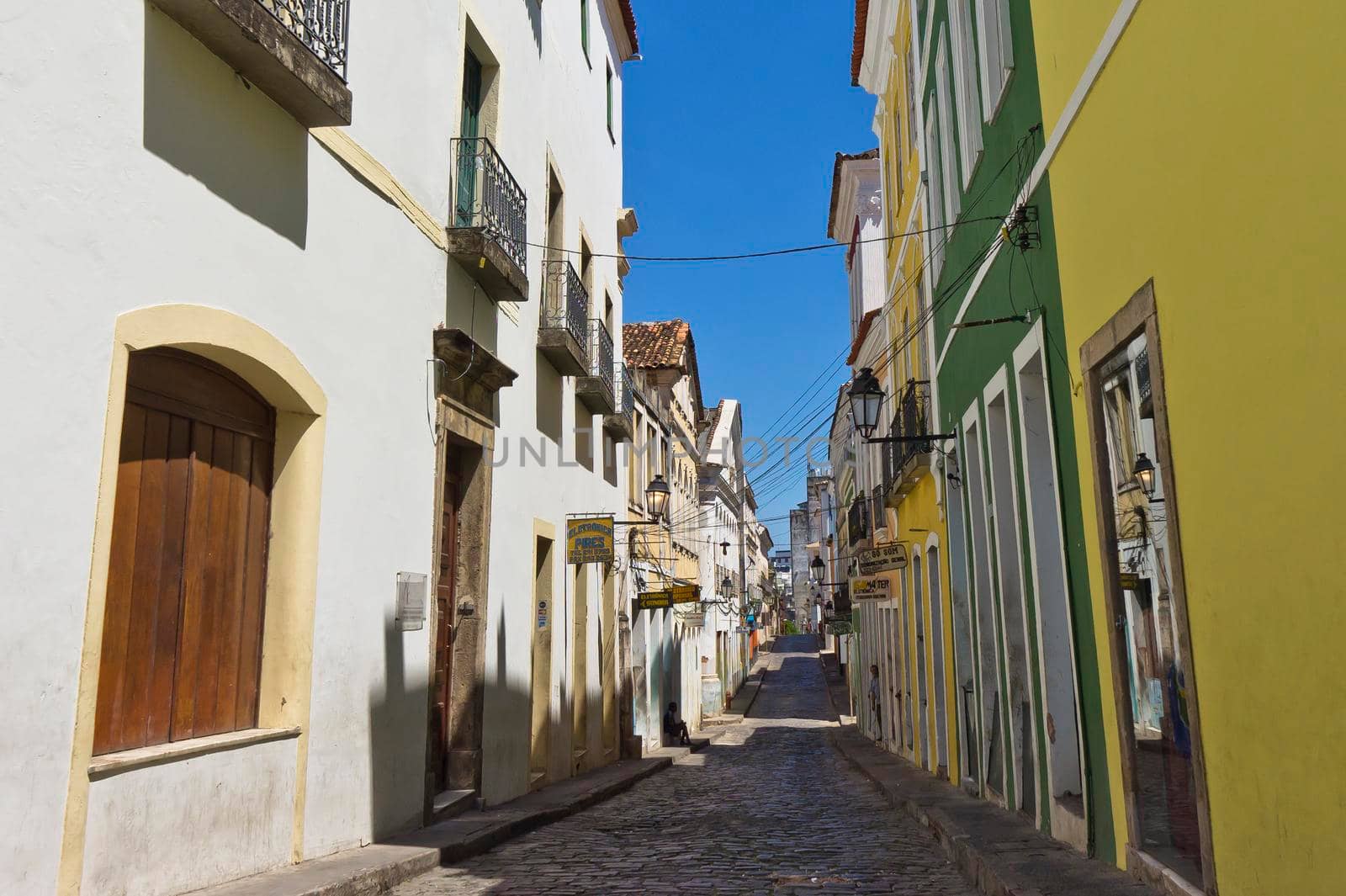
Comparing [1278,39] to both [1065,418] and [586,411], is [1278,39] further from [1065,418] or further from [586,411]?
[586,411]

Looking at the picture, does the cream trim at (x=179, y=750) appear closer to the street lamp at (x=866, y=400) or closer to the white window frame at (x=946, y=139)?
the street lamp at (x=866, y=400)

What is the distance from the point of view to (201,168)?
5.27m

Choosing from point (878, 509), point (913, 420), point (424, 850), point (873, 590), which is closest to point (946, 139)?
point (913, 420)

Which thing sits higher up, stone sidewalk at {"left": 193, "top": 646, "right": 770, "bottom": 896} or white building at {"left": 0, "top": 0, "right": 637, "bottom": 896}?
white building at {"left": 0, "top": 0, "right": 637, "bottom": 896}

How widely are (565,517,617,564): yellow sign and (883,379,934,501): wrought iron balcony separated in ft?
12.2

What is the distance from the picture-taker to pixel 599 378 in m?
14.3

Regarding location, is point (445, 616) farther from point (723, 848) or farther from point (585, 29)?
point (585, 29)

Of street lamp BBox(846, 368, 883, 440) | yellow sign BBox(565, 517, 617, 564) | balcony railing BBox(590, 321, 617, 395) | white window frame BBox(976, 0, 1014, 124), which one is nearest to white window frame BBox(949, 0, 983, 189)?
white window frame BBox(976, 0, 1014, 124)

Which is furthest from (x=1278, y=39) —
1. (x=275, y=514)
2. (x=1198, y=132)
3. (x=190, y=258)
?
(x=275, y=514)

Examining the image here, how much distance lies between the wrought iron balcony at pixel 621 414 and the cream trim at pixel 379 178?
24.7ft

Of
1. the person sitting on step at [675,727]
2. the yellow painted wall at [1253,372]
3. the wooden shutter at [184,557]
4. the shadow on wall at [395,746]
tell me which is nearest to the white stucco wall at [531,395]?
the shadow on wall at [395,746]

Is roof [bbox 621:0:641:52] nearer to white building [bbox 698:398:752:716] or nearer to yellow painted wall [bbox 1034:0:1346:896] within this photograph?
yellow painted wall [bbox 1034:0:1346:896]

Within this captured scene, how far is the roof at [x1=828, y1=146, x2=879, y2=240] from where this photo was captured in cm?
2284

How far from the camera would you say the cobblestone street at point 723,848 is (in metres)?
6.33
